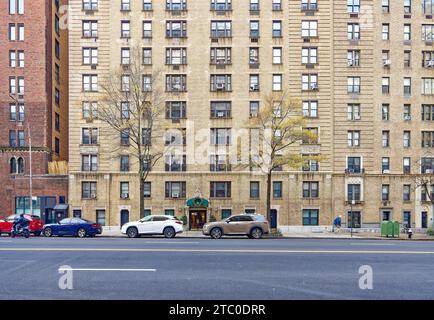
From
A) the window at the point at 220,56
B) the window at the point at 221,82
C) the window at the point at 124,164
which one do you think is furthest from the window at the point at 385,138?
the window at the point at 124,164

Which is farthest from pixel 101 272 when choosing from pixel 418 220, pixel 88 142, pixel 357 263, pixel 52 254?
pixel 418 220

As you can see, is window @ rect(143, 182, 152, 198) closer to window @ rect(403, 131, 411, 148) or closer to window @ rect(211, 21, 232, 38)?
window @ rect(211, 21, 232, 38)

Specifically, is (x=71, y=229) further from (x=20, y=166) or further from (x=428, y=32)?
(x=428, y=32)

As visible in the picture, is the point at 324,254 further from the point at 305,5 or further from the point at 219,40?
the point at 305,5

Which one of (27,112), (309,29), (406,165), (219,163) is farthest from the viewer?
(27,112)

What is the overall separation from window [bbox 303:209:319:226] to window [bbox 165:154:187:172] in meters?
13.1

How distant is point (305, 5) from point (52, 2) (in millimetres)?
28303

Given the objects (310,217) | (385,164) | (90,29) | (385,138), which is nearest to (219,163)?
(310,217)

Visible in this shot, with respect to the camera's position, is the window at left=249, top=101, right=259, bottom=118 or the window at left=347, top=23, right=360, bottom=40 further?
the window at left=347, top=23, right=360, bottom=40

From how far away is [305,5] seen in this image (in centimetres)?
3850

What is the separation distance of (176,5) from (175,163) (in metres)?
16.4

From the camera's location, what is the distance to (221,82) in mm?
38438

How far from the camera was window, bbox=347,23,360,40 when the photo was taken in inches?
1528

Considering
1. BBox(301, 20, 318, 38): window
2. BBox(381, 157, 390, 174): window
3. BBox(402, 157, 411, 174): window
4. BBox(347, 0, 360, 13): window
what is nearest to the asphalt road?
BBox(381, 157, 390, 174): window
